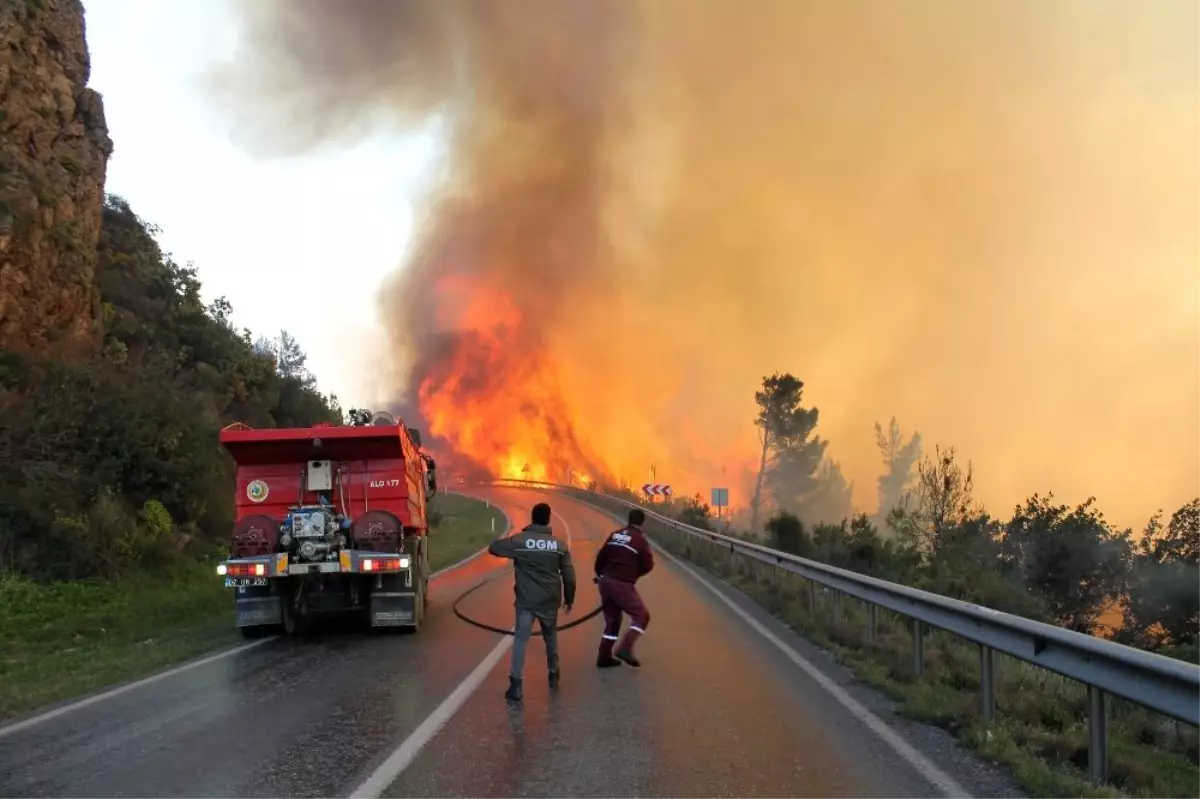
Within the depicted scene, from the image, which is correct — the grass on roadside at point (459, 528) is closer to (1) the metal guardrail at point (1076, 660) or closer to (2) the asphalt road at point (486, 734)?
(2) the asphalt road at point (486, 734)

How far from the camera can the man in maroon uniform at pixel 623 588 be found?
352 inches

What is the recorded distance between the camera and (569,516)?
41.8 m

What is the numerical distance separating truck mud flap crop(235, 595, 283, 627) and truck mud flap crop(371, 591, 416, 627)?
1.18m

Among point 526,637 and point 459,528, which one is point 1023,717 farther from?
point 459,528

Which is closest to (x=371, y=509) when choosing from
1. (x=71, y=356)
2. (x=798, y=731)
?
(x=798, y=731)

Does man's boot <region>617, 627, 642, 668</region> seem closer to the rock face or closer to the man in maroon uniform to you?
the man in maroon uniform

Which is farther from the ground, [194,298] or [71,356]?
[194,298]

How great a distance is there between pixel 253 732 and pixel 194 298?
24439mm

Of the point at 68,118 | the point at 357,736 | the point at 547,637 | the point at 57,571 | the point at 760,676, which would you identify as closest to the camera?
the point at 357,736

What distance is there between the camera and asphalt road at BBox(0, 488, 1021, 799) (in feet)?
17.0

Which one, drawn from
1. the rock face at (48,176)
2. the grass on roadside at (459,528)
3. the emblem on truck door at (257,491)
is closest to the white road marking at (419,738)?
the emblem on truck door at (257,491)

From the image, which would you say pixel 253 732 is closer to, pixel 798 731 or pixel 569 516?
pixel 798 731

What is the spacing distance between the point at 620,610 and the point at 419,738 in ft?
10.6

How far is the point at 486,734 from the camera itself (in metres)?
6.26
